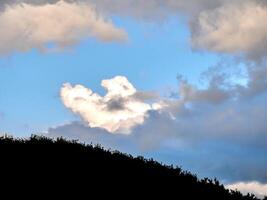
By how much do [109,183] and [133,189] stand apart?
65cm

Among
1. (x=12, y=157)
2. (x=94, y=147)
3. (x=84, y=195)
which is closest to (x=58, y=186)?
(x=84, y=195)

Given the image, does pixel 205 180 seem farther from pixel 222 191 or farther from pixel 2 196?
pixel 2 196

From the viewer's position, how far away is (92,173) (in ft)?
46.4

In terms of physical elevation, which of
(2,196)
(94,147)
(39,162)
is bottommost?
(2,196)

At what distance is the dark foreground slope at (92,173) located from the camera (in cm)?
1354

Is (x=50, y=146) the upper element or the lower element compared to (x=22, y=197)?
upper

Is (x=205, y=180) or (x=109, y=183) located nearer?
(x=109, y=183)

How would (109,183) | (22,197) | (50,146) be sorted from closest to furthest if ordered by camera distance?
(22,197) → (109,183) → (50,146)

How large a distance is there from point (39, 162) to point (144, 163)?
322 centimetres

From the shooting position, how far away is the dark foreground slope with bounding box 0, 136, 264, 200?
13.5 meters

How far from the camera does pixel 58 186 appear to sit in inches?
525

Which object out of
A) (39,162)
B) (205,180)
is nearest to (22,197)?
(39,162)

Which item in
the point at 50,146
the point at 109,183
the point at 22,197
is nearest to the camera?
the point at 22,197

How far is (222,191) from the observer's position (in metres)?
15.5
